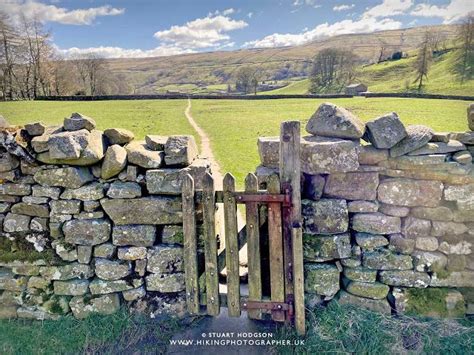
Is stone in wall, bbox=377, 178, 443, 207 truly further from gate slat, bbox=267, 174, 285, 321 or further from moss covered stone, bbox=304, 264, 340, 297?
gate slat, bbox=267, 174, 285, 321

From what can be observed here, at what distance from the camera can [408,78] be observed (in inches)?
2928

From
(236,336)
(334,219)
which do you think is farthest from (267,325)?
(334,219)

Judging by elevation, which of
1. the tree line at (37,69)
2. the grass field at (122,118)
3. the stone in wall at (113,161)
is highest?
the tree line at (37,69)

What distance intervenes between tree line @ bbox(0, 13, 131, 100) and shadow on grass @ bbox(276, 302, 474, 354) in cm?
4546

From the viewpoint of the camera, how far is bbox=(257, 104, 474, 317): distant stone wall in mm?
4234

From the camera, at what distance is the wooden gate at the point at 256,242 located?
4191 mm

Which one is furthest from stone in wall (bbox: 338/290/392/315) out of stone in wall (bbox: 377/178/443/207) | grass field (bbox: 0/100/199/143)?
grass field (bbox: 0/100/199/143)

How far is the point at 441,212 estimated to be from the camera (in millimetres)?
4281

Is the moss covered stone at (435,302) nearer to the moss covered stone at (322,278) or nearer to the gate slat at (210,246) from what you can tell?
the moss covered stone at (322,278)

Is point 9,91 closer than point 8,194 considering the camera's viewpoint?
No

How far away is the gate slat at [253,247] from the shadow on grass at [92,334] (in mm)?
1016

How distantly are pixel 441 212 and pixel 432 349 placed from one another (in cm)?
158

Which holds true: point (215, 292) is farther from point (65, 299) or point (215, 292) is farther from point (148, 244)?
point (65, 299)

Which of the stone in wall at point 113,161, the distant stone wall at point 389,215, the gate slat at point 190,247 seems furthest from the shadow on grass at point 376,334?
the stone in wall at point 113,161
